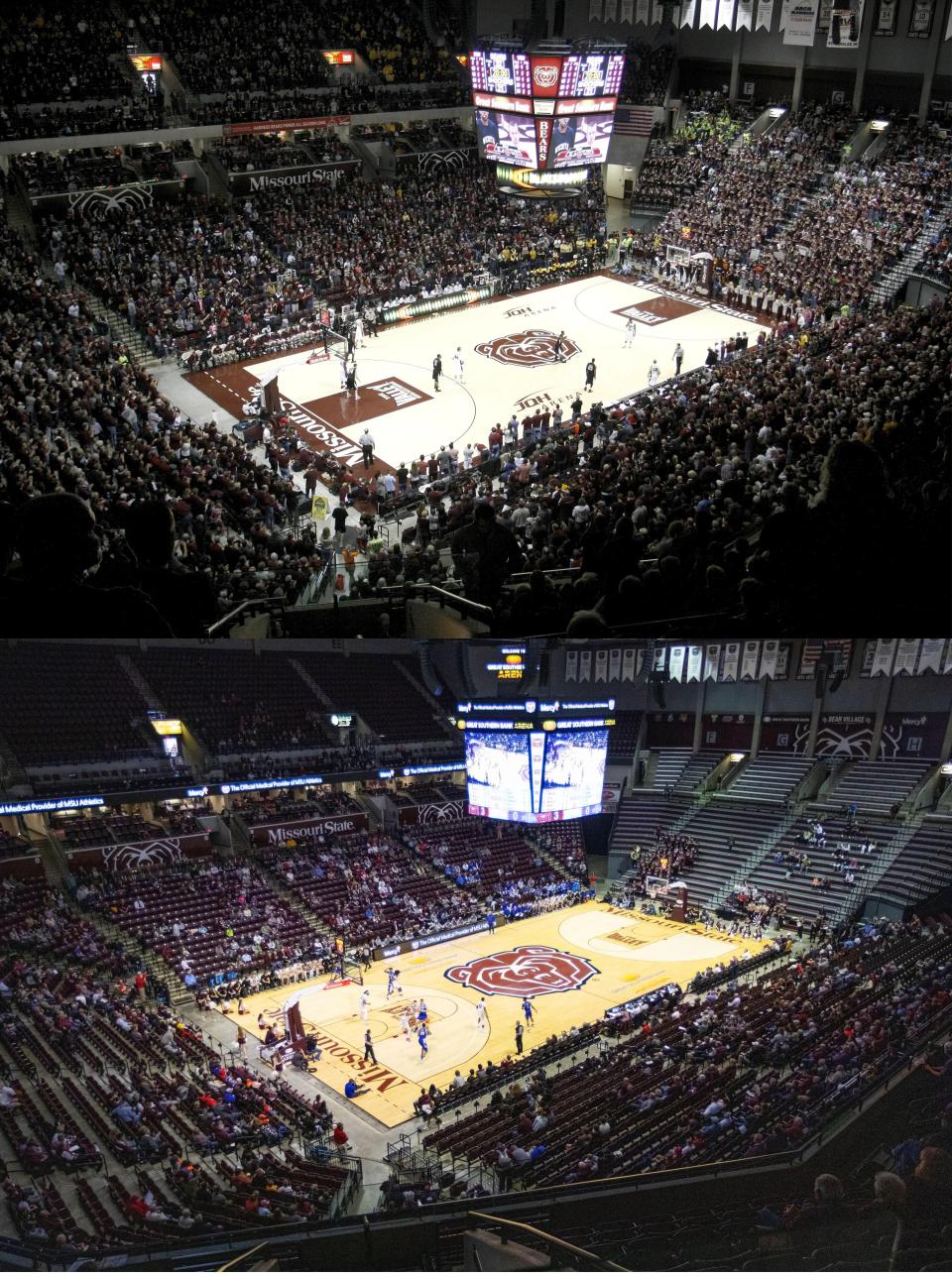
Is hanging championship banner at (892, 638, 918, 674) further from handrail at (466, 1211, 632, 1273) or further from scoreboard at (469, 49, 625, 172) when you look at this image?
handrail at (466, 1211, 632, 1273)

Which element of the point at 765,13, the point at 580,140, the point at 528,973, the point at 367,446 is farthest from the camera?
the point at 367,446

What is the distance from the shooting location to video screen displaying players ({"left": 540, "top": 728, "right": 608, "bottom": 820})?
8133 mm

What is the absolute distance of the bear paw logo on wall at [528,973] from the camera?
8.22m

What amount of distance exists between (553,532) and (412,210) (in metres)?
7.24

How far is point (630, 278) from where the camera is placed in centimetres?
1755

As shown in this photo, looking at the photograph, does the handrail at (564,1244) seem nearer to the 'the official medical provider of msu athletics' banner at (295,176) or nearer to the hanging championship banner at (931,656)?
the hanging championship banner at (931,656)

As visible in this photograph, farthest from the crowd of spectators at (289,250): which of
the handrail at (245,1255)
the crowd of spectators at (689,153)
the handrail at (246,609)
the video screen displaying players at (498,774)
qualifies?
the handrail at (245,1255)

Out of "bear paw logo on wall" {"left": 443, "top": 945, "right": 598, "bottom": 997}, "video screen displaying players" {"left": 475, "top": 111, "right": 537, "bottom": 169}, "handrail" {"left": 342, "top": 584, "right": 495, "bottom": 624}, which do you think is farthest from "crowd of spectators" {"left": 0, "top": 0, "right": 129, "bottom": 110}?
"bear paw logo on wall" {"left": 443, "top": 945, "right": 598, "bottom": 997}

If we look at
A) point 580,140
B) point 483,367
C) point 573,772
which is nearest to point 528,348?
point 483,367

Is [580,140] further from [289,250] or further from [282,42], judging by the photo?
[289,250]

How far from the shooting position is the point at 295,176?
12117 mm

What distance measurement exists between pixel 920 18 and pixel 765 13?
0.81m

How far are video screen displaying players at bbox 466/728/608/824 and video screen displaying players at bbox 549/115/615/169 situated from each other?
4566mm

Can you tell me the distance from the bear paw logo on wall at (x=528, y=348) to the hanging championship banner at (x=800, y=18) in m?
9.73
